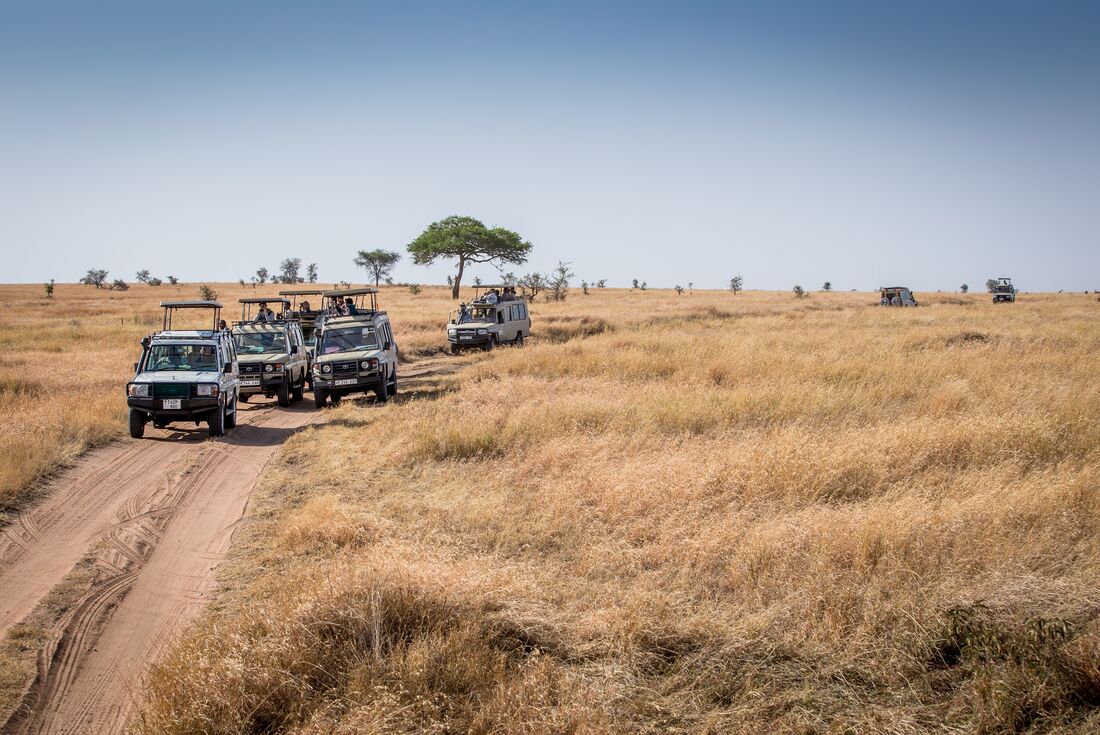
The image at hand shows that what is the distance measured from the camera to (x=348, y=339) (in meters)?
16.8

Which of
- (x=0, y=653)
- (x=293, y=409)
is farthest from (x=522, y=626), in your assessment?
(x=293, y=409)

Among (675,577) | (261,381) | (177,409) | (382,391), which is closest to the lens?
(675,577)

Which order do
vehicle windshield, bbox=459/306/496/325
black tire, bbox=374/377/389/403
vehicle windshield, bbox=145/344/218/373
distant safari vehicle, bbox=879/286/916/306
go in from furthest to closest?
distant safari vehicle, bbox=879/286/916/306
vehicle windshield, bbox=459/306/496/325
black tire, bbox=374/377/389/403
vehicle windshield, bbox=145/344/218/373

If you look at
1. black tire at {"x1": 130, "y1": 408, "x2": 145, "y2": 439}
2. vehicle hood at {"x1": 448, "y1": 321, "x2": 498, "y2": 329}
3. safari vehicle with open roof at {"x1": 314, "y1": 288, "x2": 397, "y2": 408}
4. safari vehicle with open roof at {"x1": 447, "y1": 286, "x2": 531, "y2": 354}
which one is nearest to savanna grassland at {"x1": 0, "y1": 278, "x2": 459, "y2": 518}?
black tire at {"x1": 130, "y1": 408, "x2": 145, "y2": 439}

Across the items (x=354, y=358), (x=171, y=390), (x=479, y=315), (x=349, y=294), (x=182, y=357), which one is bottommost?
(x=171, y=390)

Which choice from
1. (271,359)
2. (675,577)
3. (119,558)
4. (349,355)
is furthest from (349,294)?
(675,577)

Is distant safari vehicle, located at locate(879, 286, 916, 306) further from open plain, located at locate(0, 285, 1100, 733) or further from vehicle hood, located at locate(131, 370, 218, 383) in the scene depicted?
vehicle hood, located at locate(131, 370, 218, 383)

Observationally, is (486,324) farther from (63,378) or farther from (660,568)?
(660,568)

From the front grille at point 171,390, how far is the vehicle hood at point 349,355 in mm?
3760

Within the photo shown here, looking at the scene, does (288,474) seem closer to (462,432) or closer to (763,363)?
(462,432)

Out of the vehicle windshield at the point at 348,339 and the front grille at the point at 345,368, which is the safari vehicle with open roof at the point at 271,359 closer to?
the vehicle windshield at the point at 348,339

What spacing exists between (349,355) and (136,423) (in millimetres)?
4761

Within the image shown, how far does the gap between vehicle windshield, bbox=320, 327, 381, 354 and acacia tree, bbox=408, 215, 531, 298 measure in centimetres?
3924

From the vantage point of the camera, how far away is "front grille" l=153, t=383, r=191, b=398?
1249 centimetres
